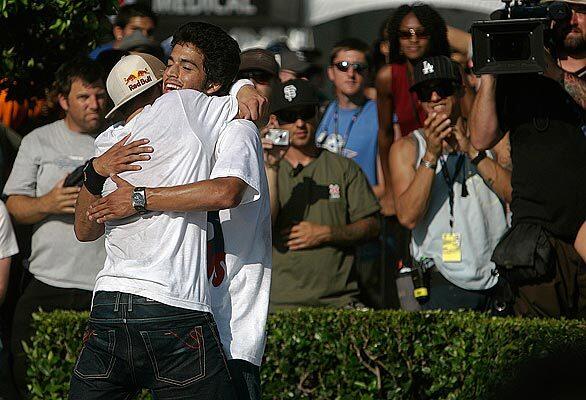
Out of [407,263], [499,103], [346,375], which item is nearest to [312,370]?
[346,375]

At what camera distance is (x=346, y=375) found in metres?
6.09

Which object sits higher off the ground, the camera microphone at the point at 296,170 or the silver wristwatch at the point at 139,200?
the silver wristwatch at the point at 139,200

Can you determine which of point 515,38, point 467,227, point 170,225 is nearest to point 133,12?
point 467,227

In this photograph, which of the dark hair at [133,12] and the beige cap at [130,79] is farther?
the dark hair at [133,12]

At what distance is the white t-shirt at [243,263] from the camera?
4.05 m

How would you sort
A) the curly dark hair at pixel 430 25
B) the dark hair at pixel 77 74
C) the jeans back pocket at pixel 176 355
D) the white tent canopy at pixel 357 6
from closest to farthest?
1. the jeans back pocket at pixel 176 355
2. the dark hair at pixel 77 74
3. the curly dark hair at pixel 430 25
4. the white tent canopy at pixel 357 6

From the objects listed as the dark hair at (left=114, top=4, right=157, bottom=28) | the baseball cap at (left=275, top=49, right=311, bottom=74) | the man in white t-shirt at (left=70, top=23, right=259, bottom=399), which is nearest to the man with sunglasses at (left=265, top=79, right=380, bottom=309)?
the baseball cap at (left=275, top=49, right=311, bottom=74)

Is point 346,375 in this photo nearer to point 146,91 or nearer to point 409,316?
point 409,316

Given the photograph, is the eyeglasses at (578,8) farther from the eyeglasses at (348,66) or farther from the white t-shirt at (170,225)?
the eyeglasses at (348,66)

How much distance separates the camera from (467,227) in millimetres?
6879

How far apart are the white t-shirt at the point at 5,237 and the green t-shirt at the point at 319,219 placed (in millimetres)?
1816

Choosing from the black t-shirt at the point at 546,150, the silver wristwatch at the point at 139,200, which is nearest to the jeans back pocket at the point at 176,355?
the silver wristwatch at the point at 139,200

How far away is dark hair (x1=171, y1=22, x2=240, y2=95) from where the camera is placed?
4.20 meters

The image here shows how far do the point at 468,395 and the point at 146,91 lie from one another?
8.72 ft
